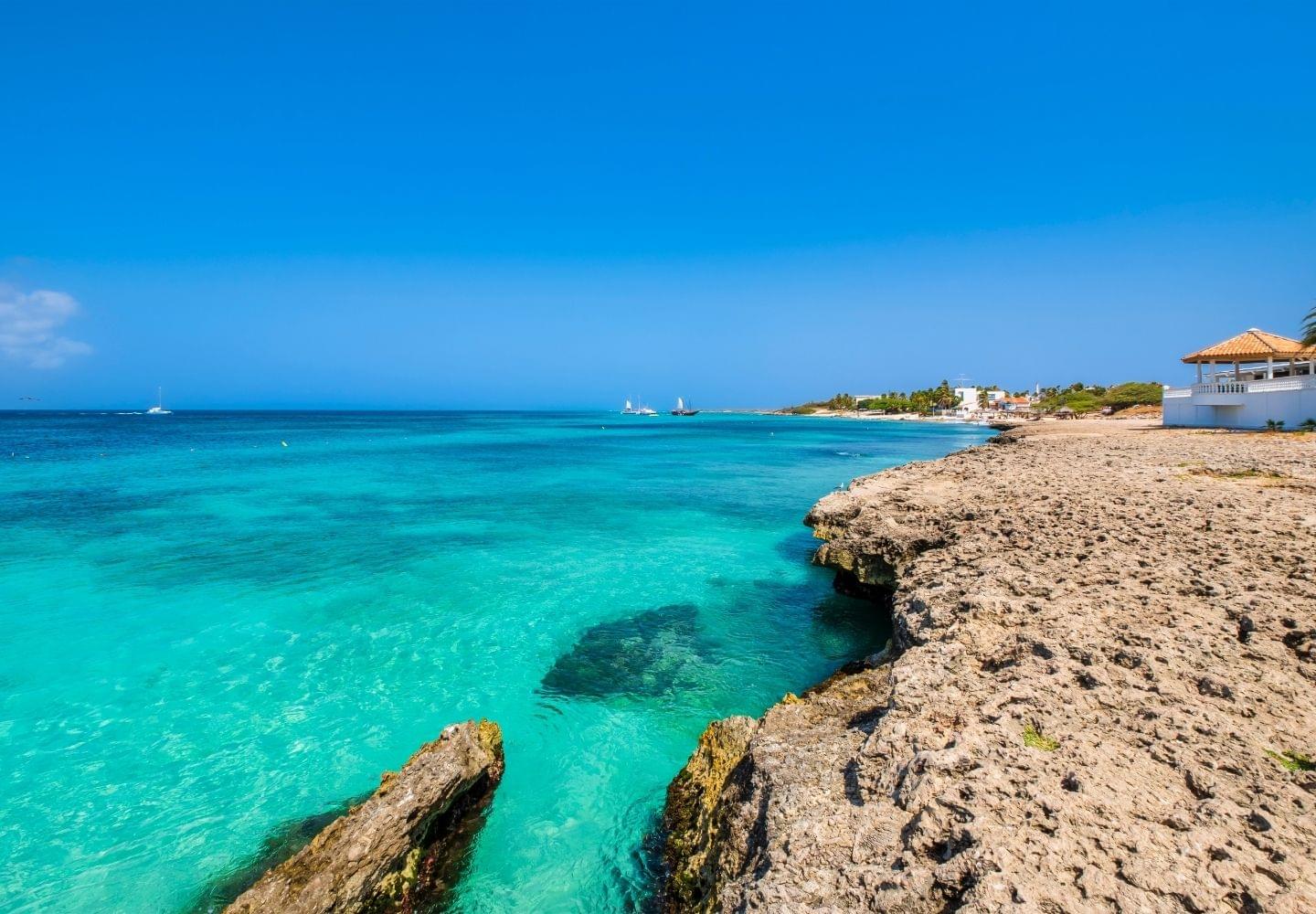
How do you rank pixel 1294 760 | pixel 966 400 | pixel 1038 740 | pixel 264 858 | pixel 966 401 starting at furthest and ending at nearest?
1. pixel 966 400
2. pixel 966 401
3. pixel 264 858
4. pixel 1038 740
5. pixel 1294 760

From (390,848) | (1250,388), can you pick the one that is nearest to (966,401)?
(1250,388)

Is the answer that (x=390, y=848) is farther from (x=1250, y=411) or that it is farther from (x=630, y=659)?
(x=1250, y=411)

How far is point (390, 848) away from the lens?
5.17 m

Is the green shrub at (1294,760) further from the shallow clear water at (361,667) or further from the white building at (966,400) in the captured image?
the white building at (966,400)

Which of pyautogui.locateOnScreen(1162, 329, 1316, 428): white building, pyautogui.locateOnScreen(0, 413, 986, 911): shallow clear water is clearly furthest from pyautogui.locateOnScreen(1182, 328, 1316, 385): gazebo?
pyautogui.locateOnScreen(0, 413, 986, 911): shallow clear water

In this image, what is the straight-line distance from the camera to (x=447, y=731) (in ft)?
21.5

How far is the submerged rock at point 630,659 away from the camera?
30.6 ft

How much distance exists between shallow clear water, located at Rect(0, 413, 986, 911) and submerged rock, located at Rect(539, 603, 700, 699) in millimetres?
54

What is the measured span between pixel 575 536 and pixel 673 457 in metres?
27.2


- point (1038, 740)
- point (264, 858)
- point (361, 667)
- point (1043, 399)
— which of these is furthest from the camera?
point (1043, 399)

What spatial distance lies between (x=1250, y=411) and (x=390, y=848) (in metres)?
34.6

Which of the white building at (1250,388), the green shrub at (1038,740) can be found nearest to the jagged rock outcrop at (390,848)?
the green shrub at (1038,740)

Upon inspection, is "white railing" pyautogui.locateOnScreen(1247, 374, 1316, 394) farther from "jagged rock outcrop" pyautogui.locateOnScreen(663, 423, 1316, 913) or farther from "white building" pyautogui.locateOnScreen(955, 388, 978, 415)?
"white building" pyautogui.locateOnScreen(955, 388, 978, 415)

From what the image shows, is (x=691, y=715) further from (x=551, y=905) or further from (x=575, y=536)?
(x=575, y=536)
